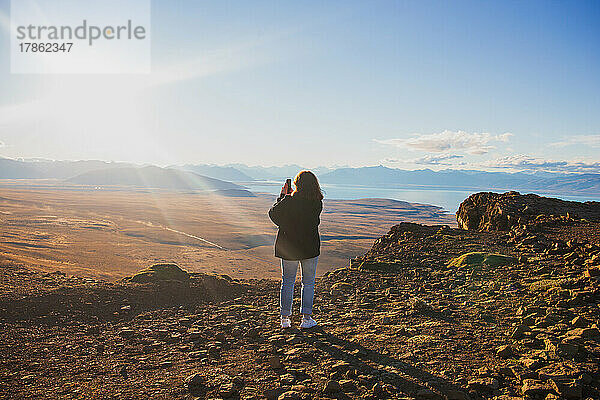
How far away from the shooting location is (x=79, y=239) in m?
46.1

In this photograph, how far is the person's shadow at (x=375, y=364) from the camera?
3.81 m

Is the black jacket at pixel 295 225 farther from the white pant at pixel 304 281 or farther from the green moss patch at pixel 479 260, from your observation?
the green moss patch at pixel 479 260

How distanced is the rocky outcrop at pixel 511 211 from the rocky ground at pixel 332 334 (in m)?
3.34

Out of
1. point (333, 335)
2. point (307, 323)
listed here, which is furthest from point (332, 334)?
point (307, 323)

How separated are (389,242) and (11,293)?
10575 mm

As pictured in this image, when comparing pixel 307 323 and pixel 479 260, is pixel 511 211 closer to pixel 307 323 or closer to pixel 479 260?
pixel 479 260

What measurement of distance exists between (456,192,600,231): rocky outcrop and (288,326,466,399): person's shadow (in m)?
10.2

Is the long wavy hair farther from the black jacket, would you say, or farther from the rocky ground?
the rocky ground

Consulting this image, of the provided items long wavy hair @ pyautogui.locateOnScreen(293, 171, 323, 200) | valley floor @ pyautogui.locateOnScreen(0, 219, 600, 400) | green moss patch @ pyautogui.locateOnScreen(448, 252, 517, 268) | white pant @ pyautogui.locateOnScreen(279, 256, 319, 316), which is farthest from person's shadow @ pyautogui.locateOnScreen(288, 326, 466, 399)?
green moss patch @ pyautogui.locateOnScreen(448, 252, 517, 268)

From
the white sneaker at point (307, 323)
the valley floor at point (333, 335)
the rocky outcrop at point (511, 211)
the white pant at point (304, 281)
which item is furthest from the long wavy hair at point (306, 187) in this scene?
the rocky outcrop at point (511, 211)

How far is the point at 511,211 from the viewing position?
13.6 meters

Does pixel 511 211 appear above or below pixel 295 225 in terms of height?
below

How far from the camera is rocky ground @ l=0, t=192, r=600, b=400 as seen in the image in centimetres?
397

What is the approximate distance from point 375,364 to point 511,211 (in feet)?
38.1
